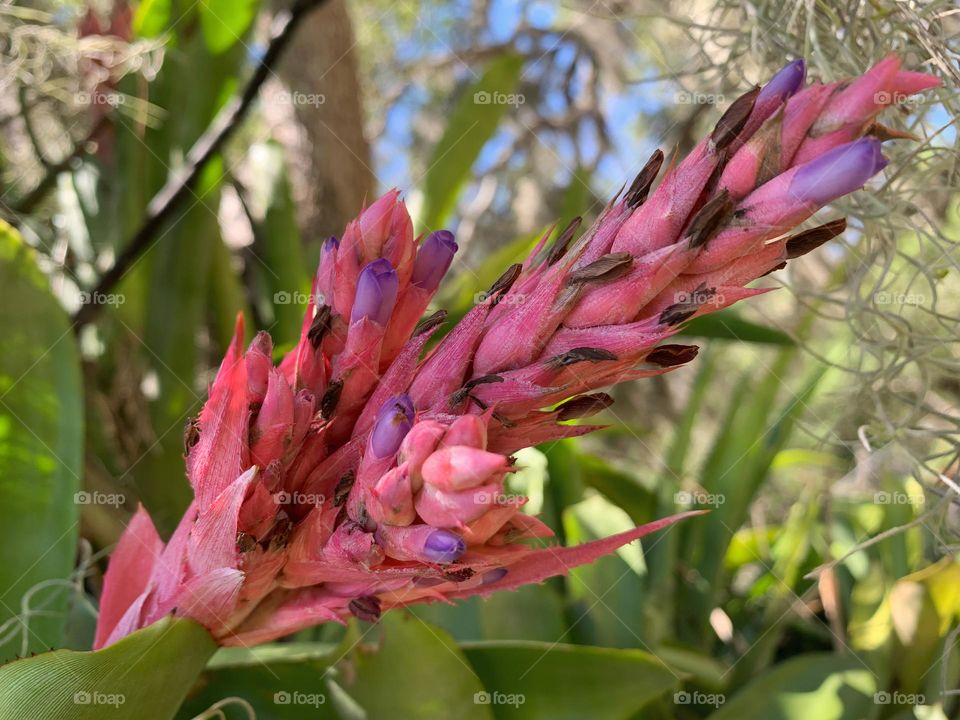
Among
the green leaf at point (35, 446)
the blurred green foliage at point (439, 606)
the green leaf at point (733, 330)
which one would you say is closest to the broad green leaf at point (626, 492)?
the blurred green foliage at point (439, 606)

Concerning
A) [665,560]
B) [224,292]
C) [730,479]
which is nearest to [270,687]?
[665,560]

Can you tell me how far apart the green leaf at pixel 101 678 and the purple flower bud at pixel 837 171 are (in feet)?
0.93

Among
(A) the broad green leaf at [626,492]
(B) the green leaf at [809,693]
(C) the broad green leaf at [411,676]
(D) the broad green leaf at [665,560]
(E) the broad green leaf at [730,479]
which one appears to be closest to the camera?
(C) the broad green leaf at [411,676]

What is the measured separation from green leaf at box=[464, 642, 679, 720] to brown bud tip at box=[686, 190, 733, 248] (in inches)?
11.2

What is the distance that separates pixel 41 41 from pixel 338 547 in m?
0.74

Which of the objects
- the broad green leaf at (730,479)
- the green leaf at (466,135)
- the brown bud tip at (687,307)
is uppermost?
the green leaf at (466,135)

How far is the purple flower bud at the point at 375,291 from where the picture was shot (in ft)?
1.02

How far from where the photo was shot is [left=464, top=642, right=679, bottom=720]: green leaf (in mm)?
472

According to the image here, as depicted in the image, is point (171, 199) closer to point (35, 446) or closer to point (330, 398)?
point (35, 446)

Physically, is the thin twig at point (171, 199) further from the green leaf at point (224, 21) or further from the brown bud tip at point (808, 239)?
the brown bud tip at point (808, 239)

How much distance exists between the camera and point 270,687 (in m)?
0.47

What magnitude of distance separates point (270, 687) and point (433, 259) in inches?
11.0

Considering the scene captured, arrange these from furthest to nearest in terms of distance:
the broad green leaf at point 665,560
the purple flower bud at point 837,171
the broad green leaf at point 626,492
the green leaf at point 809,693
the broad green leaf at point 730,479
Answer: the broad green leaf at point 626,492, the broad green leaf at point 730,479, the broad green leaf at point 665,560, the green leaf at point 809,693, the purple flower bud at point 837,171

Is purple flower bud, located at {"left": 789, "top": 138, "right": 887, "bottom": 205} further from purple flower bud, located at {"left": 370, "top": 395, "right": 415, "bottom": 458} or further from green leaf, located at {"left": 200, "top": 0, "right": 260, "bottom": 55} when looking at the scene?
green leaf, located at {"left": 200, "top": 0, "right": 260, "bottom": 55}
